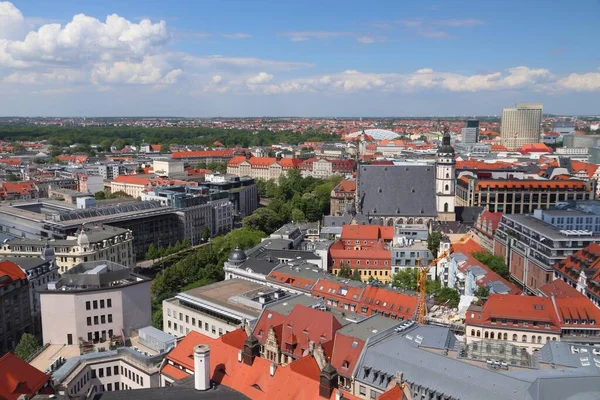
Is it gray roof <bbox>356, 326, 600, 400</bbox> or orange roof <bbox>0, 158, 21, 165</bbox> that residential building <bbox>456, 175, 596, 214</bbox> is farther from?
orange roof <bbox>0, 158, 21, 165</bbox>

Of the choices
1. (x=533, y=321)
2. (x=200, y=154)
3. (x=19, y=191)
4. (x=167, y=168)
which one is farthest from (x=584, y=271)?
(x=200, y=154)

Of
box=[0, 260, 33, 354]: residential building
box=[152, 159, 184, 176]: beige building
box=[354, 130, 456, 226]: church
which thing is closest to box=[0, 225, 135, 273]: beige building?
box=[0, 260, 33, 354]: residential building

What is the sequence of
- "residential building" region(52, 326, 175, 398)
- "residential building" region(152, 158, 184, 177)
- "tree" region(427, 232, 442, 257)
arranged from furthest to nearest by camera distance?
1. "residential building" region(152, 158, 184, 177)
2. "tree" region(427, 232, 442, 257)
3. "residential building" region(52, 326, 175, 398)

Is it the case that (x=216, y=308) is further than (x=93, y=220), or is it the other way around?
(x=93, y=220)

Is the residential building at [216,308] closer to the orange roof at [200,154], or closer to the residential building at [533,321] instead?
the residential building at [533,321]

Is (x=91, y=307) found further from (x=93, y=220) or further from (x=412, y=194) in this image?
(x=412, y=194)

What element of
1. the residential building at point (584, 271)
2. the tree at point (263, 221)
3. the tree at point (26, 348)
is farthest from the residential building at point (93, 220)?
the residential building at point (584, 271)

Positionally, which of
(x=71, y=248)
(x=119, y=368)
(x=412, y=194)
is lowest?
(x=119, y=368)

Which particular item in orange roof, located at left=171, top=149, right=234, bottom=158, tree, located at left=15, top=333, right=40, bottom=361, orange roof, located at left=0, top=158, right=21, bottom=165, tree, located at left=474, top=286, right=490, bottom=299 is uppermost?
orange roof, located at left=171, top=149, right=234, bottom=158
